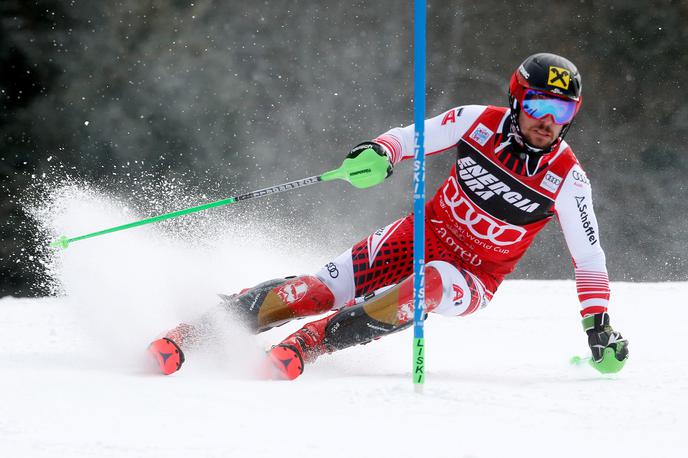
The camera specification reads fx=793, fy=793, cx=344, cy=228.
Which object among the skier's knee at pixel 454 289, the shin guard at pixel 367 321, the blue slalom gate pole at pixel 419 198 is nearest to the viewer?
the blue slalom gate pole at pixel 419 198

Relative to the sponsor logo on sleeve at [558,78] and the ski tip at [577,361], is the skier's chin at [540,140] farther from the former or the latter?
the ski tip at [577,361]

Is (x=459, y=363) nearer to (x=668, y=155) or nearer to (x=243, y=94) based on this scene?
(x=243, y=94)

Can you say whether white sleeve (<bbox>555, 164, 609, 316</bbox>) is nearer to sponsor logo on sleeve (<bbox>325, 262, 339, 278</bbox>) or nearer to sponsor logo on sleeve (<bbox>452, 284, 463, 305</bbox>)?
sponsor logo on sleeve (<bbox>452, 284, 463, 305</bbox>)

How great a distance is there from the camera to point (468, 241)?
3225mm

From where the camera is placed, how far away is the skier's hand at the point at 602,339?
2918mm

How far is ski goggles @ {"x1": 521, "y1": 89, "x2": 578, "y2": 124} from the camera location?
2.91m

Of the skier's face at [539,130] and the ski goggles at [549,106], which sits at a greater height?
the ski goggles at [549,106]

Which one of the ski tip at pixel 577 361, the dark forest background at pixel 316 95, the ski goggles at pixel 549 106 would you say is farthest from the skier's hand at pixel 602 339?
the dark forest background at pixel 316 95

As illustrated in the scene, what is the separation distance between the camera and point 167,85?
5.33 m

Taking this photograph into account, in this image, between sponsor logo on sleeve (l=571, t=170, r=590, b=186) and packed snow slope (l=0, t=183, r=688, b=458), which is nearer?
packed snow slope (l=0, t=183, r=688, b=458)

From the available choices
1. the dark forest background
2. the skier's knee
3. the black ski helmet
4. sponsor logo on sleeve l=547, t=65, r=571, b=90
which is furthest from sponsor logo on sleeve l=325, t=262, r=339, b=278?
the dark forest background

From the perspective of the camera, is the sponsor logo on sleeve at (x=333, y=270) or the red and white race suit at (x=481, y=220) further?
the sponsor logo on sleeve at (x=333, y=270)

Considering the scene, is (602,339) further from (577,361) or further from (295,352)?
(295,352)

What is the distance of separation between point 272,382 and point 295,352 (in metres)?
0.21
